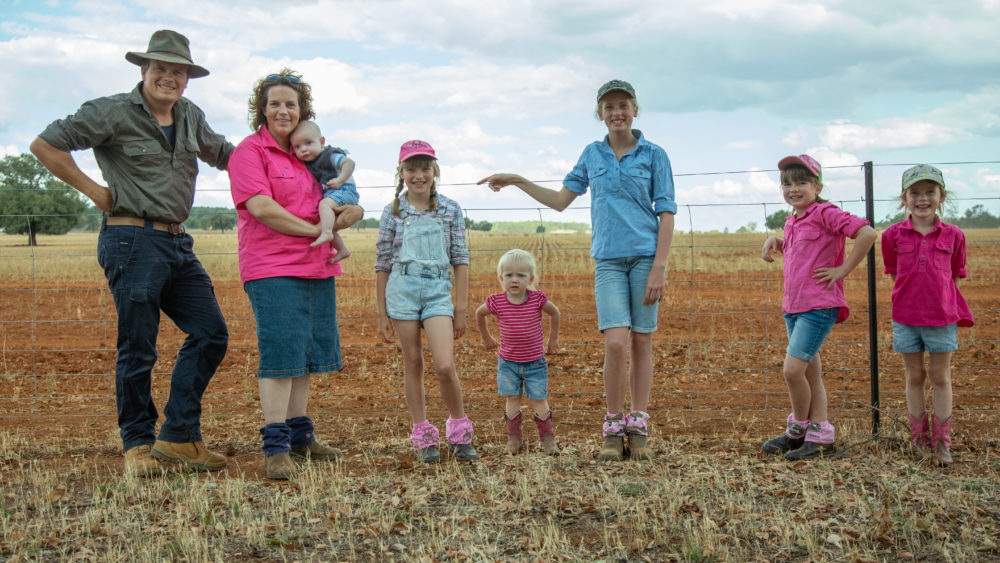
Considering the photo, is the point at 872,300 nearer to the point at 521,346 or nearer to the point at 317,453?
the point at 521,346

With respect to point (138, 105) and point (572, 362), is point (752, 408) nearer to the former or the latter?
point (572, 362)

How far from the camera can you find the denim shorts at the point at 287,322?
4598mm

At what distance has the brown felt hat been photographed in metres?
4.58

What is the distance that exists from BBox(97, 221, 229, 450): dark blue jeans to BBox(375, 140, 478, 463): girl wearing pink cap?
1088 millimetres

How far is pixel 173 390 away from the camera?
4898 mm

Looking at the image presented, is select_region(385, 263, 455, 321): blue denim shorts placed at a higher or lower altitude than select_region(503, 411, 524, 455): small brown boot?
higher

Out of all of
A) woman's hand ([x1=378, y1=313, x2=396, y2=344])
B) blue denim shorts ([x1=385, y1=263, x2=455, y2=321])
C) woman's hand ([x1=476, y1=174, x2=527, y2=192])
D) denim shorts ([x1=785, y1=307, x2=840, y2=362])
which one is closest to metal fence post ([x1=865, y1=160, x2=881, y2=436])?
denim shorts ([x1=785, y1=307, x2=840, y2=362])

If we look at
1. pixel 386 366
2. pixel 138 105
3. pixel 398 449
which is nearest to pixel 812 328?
pixel 398 449

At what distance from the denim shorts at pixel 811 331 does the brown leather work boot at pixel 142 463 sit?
3.94 metres

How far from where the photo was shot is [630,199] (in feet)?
16.0

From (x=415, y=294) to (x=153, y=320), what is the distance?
1.57 meters

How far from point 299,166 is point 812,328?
3.34 meters

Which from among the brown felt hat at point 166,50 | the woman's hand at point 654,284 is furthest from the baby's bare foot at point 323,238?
the woman's hand at point 654,284

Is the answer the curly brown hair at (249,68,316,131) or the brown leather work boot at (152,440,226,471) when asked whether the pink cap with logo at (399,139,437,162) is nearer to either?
the curly brown hair at (249,68,316,131)
